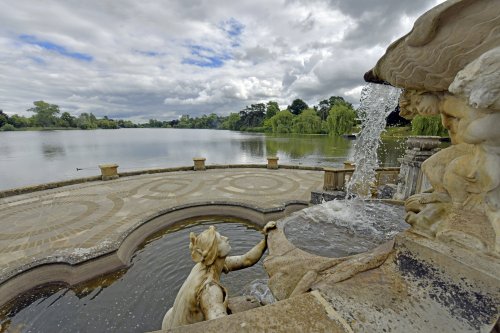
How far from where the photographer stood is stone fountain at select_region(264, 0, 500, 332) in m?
1.41

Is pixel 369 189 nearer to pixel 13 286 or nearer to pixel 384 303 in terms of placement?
pixel 384 303

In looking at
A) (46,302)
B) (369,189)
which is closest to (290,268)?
(46,302)

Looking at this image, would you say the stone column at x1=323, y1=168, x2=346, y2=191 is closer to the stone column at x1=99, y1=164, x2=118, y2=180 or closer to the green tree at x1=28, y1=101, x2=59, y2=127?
the stone column at x1=99, y1=164, x2=118, y2=180

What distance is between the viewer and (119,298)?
176 inches

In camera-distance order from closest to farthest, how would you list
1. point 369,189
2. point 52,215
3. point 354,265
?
point 354,265 < point 52,215 < point 369,189

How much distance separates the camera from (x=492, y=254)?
1.47 m

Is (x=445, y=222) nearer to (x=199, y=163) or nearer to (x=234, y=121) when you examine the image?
(x=199, y=163)

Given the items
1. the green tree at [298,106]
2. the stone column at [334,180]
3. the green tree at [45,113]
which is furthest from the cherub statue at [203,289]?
the green tree at [45,113]

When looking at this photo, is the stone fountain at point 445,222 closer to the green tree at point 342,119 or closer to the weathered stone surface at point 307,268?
the weathered stone surface at point 307,268

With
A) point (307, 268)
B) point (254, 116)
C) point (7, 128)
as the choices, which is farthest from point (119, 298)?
point (7, 128)

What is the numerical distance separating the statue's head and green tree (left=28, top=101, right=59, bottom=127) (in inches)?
4237

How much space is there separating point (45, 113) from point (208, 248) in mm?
110314

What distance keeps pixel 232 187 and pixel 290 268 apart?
28.7ft

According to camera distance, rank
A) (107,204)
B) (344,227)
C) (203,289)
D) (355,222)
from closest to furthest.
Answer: (203,289) < (344,227) < (355,222) < (107,204)
